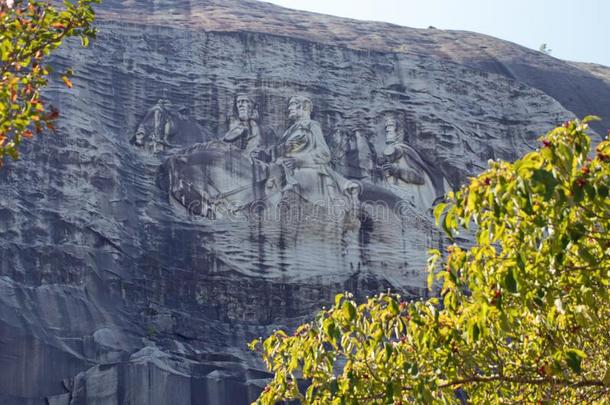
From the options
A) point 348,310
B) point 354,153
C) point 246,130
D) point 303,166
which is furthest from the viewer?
point 354,153

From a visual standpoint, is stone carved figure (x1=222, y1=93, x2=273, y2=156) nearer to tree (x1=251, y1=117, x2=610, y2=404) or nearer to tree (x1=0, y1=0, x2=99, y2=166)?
tree (x1=251, y1=117, x2=610, y2=404)

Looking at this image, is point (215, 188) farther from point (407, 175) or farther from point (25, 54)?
point (25, 54)

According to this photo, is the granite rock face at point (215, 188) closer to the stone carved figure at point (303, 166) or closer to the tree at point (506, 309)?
the stone carved figure at point (303, 166)

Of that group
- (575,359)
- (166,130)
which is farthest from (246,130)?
(575,359)

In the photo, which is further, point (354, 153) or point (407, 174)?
point (354, 153)

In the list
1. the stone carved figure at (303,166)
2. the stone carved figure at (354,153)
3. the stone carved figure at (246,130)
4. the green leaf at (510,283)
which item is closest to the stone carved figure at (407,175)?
the stone carved figure at (354,153)

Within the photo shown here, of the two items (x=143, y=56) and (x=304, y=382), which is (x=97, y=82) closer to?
(x=143, y=56)

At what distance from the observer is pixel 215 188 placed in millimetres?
16734

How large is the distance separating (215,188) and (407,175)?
351 centimetres

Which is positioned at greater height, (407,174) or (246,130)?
(246,130)

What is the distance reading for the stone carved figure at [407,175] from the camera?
17.9 m

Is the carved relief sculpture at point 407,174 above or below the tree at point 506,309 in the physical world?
below

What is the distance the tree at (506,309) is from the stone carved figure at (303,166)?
33.4 feet

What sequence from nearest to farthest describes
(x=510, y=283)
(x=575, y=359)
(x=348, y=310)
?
(x=510, y=283), (x=575, y=359), (x=348, y=310)
